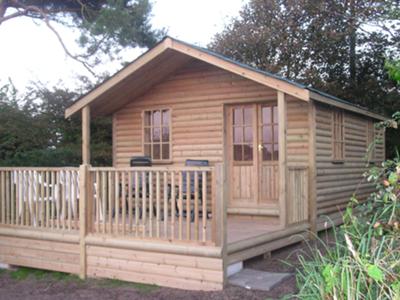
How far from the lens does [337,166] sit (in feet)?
30.4

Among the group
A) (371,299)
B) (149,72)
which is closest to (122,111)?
(149,72)

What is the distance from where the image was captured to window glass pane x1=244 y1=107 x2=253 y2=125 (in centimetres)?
881

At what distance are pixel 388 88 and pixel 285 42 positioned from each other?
4.16 m

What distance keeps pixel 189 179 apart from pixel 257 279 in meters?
1.38

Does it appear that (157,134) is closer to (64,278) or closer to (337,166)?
(337,166)

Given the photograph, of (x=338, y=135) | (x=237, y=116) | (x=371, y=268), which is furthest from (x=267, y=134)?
(x=371, y=268)

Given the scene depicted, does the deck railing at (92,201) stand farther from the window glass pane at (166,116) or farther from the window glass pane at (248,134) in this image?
the window glass pane at (166,116)

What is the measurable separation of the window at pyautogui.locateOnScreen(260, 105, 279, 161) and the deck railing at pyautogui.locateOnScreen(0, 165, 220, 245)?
8.06 ft

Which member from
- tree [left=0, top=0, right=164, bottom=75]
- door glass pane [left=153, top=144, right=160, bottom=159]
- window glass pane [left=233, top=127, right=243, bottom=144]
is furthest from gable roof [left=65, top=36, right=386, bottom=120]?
tree [left=0, top=0, right=164, bottom=75]

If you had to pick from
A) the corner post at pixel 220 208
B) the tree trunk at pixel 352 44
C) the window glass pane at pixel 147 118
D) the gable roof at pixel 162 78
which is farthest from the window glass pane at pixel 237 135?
the tree trunk at pixel 352 44

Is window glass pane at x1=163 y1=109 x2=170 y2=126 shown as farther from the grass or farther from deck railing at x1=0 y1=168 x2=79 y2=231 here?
the grass

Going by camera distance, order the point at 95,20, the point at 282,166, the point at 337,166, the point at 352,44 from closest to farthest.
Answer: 1. the point at 282,166
2. the point at 337,166
3. the point at 95,20
4. the point at 352,44

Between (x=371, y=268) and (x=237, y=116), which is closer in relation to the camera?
(x=371, y=268)

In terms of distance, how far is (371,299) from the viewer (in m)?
3.13
